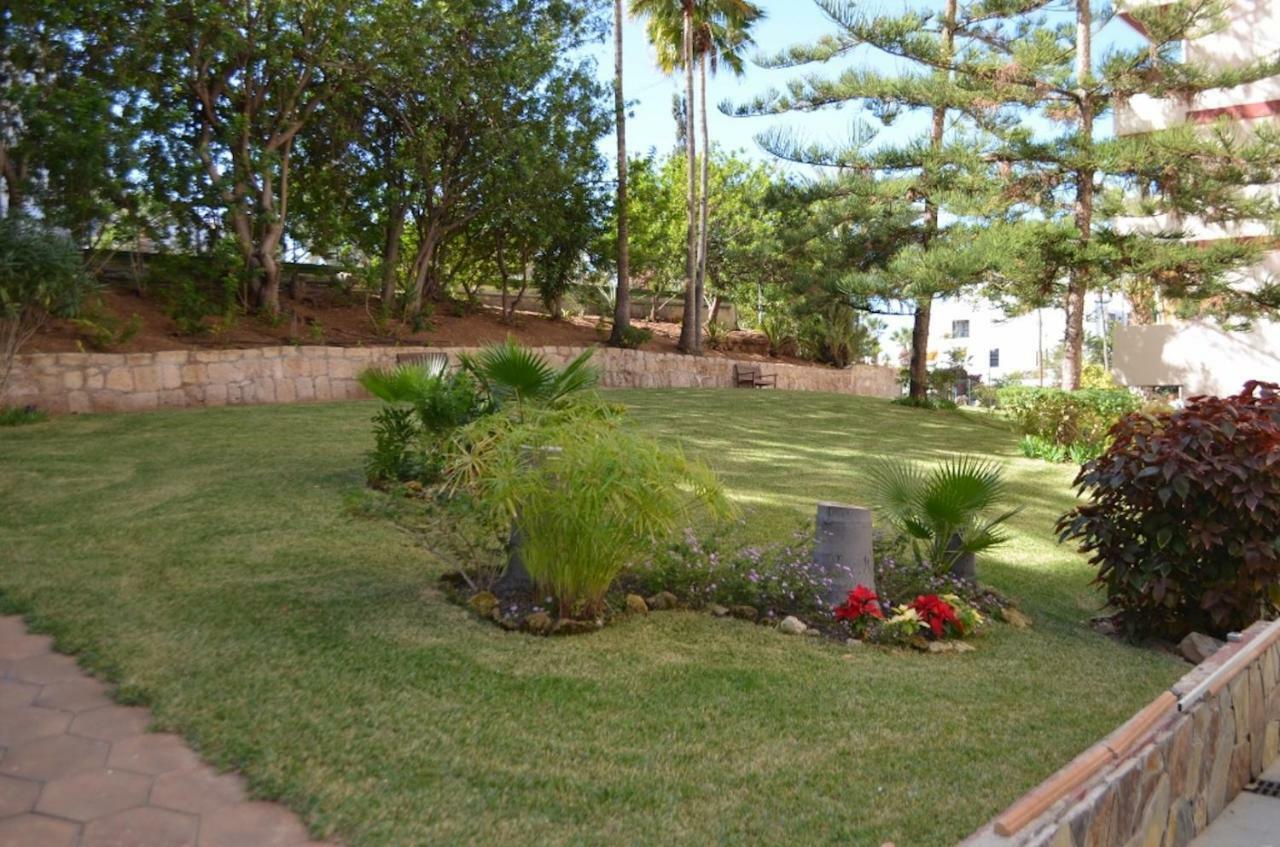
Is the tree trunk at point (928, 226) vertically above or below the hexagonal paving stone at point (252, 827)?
above

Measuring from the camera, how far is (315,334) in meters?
15.7

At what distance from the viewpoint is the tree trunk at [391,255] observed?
17844 mm

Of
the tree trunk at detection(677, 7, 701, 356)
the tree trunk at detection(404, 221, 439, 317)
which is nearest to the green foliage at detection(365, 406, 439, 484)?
the tree trunk at detection(404, 221, 439, 317)

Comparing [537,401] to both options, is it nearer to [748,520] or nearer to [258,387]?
[748,520]

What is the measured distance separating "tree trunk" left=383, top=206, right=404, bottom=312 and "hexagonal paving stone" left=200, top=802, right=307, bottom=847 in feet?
49.8

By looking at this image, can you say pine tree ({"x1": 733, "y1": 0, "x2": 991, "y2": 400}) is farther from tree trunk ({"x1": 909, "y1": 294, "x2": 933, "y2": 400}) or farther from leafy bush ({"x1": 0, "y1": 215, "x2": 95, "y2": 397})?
leafy bush ({"x1": 0, "y1": 215, "x2": 95, "y2": 397})

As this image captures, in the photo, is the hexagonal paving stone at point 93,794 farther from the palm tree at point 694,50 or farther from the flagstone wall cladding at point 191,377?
the palm tree at point 694,50

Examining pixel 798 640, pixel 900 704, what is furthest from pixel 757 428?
pixel 900 704

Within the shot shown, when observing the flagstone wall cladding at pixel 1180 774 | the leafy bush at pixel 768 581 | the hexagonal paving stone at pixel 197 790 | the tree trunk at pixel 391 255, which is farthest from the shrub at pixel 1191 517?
the tree trunk at pixel 391 255

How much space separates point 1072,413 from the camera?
13.6 meters

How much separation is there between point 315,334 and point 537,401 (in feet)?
35.2

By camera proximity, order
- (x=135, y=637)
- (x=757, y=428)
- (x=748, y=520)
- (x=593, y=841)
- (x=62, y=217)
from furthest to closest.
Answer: (x=757, y=428) < (x=62, y=217) < (x=748, y=520) < (x=135, y=637) < (x=593, y=841)

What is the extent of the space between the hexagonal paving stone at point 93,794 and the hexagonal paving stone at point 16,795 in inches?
1.2

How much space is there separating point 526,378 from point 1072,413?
10.1m
